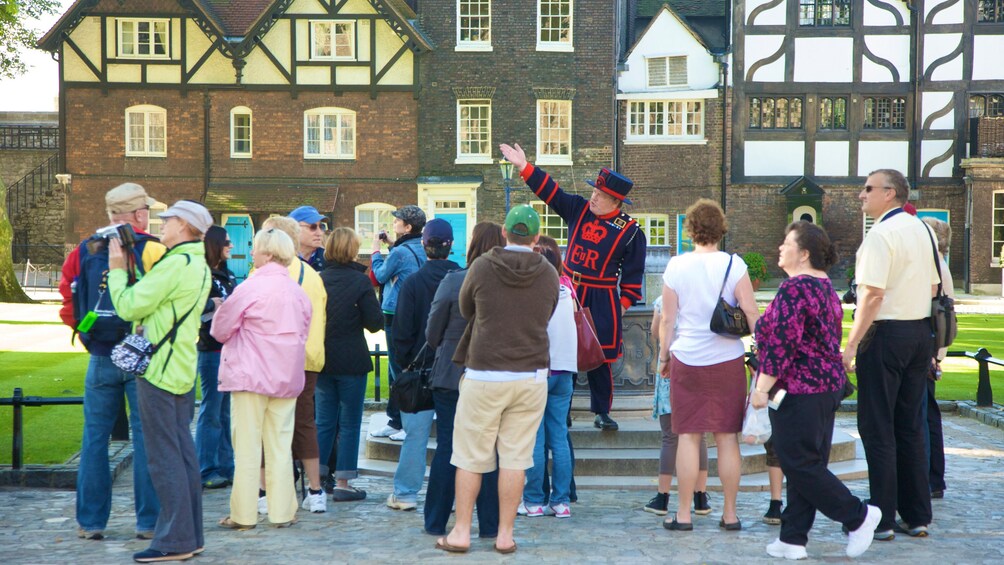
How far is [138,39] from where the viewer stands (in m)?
32.3

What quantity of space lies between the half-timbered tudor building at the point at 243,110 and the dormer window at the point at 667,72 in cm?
722

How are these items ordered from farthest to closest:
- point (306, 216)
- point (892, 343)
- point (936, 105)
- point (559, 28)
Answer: point (559, 28)
point (936, 105)
point (306, 216)
point (892, 343)

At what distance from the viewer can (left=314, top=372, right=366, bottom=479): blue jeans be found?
24.5 feet

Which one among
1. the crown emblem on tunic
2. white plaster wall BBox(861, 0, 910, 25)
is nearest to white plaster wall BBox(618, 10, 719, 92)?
white plaster wall BBox(861, 0, 910, 25)

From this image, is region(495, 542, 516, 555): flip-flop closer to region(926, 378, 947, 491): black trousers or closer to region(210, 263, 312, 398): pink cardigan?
region(210, 263, 312, 398): pink cardigan

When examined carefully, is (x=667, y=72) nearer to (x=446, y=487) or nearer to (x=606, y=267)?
(x=606, y=267)

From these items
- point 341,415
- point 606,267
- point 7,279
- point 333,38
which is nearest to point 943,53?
point 333,38

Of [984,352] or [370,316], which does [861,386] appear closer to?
[370,316]

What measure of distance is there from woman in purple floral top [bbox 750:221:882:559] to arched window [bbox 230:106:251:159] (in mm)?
28428

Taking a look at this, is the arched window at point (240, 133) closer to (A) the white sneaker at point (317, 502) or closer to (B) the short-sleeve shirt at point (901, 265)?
(A) the white sneaker at point (317, 502)

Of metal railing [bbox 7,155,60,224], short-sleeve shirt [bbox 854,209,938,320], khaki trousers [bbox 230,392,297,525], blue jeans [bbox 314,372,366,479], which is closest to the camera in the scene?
short-sleeve shirt [bbox 854,209,938,320]

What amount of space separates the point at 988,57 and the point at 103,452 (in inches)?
1267

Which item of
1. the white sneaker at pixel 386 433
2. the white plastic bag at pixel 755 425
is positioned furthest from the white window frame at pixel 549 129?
the white plastic bag at pixel 755 425

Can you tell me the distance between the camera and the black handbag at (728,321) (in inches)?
246
